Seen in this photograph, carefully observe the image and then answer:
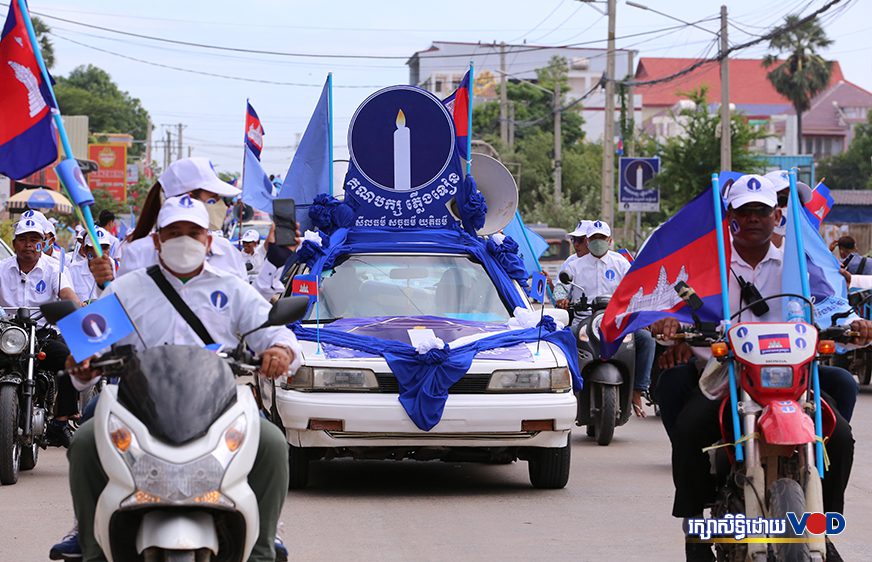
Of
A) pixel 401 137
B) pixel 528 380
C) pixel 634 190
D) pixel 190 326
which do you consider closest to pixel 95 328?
pixel 190 326

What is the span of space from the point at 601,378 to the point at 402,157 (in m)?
2.64

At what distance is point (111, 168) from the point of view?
2960 inches

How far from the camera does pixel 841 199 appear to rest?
5738 cm

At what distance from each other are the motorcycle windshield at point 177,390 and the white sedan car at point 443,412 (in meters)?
4.50

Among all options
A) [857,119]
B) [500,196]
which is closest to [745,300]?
[500,196]

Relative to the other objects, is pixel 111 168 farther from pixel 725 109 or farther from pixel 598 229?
pixel 598 229

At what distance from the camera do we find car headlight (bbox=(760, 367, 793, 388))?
6.31 metres

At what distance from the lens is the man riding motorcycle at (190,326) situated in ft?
19.4

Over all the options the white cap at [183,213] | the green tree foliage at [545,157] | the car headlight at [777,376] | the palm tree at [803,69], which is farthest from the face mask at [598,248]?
the palm tree at [803,69]

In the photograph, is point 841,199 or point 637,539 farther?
point 841,199

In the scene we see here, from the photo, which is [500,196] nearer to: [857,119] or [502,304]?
[502,304]

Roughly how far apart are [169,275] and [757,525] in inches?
102

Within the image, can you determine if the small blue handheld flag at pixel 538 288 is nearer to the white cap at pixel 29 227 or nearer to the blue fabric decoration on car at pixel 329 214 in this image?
the blue fabric decoration on car at pixel 329 214

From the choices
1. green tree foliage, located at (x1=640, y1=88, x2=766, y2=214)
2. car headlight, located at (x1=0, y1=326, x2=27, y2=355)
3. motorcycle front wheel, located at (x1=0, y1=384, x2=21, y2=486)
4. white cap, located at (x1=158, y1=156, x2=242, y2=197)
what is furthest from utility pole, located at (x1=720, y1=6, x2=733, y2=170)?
white cap, located at (x1=158, y1=156, x2=242, y2=197)
